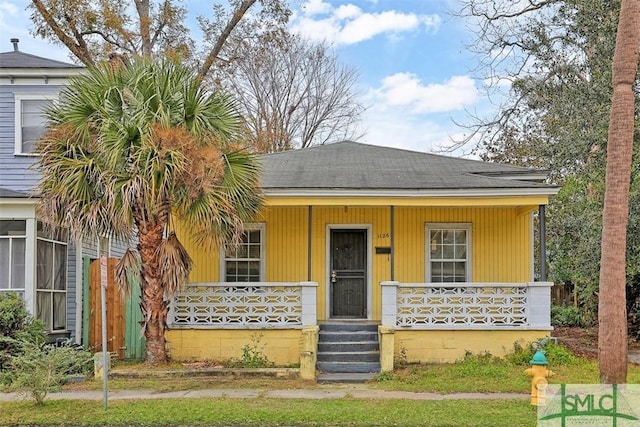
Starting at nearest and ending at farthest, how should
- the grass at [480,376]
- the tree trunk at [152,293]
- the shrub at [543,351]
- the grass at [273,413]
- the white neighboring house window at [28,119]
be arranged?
the grass at [273,413] → the grass at [480,376] → the tree trunk at [152,293] → the shrub at [543,351] → the white neighboring house window at [28,119]

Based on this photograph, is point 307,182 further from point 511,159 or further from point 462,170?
point 511,159

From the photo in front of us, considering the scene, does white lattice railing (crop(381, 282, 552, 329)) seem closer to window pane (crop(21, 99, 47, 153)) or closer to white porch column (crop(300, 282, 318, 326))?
white porch column (crop(300, 282, 318, 326))

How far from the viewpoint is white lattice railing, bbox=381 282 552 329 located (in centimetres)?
1326

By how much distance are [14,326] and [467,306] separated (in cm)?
873

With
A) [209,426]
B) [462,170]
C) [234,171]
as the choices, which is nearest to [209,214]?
[234,171]

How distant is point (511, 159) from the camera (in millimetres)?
30656

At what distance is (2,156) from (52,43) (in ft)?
35.4

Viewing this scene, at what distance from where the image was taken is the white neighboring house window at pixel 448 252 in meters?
15.2

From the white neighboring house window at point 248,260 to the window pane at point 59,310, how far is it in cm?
359

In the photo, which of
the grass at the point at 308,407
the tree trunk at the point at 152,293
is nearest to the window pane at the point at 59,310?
the tree trunk at the point at 152,293

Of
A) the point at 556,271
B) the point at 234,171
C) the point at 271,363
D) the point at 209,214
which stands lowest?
the point at 271,363

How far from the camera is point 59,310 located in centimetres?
1498

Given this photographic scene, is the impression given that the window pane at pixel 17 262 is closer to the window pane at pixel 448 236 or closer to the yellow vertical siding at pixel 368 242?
the yellow vertical siding at pixel 368 242

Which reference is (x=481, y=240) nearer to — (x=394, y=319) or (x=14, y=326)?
(x=394, y=319)
